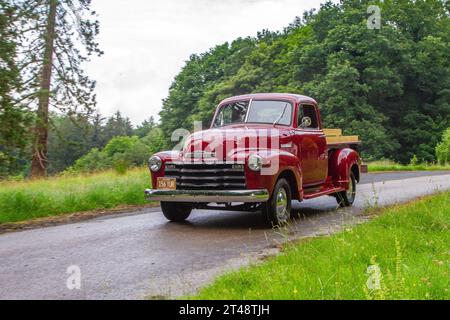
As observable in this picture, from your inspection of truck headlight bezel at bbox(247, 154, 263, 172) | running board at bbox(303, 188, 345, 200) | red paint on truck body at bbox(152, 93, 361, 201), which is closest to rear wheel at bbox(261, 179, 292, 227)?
red paint on truck body at bbox(152, 93, 361, 201)

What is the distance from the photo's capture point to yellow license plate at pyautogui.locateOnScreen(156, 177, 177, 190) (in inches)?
325

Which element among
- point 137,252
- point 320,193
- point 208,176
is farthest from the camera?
point 320,193

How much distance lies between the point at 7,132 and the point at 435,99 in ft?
170

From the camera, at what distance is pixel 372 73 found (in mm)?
49125

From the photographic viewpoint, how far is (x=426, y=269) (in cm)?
472

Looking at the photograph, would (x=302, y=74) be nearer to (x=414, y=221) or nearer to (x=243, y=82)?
(x=243, y=82)

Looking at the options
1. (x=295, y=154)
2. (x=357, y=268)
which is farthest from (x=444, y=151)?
(x=357, y=268)

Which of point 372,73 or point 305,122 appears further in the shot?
point 372,73

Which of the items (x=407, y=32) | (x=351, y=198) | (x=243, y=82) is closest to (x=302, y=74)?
(x=243, y=82)

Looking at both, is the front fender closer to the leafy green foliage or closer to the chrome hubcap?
the chrome hubcap

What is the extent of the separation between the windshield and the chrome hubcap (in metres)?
1.50

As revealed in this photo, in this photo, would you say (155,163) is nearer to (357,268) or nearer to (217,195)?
(217,195)

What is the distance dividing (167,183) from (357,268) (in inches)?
158

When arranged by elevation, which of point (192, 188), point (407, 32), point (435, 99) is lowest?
point (192, 188)
